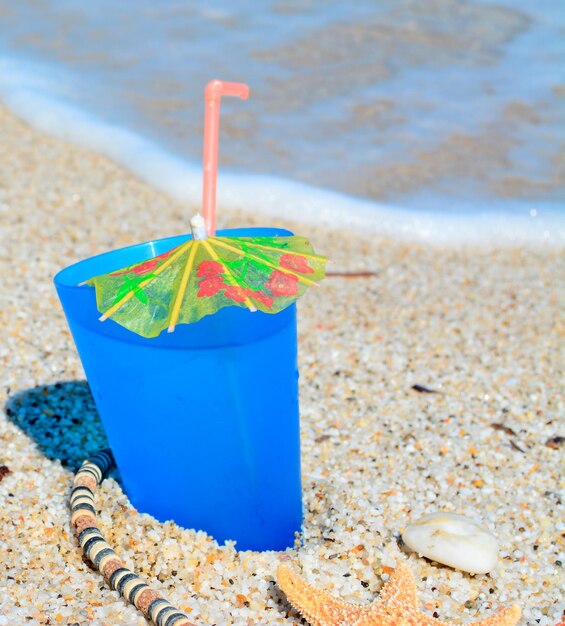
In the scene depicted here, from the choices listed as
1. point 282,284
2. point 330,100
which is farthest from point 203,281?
point 330,100

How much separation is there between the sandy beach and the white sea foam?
18 centimetres

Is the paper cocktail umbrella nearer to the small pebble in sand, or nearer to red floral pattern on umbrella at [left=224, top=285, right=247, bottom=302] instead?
red floral pattern on umbrella at [left=224, top=285, right=247, bottom=302]

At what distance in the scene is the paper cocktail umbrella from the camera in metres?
1.33

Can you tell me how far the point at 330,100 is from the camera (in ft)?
19.7

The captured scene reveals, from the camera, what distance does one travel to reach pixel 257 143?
203 inches

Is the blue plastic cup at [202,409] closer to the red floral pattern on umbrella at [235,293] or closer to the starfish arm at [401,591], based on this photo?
the red floral pattern on umbrella at [235,293]

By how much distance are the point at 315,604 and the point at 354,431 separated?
856 mm

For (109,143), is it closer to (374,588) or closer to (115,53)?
(115,53)

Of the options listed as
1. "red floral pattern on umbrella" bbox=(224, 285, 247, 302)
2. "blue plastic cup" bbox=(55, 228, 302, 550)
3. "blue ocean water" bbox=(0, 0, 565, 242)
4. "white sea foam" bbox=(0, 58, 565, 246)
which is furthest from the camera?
"blue ocean water" bbox=(0, 0, 565, 242)

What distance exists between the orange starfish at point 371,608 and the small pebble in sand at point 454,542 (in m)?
0.19

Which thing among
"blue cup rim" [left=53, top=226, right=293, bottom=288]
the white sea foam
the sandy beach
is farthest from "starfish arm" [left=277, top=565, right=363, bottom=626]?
the white sea foam

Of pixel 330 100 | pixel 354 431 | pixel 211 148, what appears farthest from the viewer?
pixel 330 100

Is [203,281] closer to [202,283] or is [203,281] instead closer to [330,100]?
[202,283]

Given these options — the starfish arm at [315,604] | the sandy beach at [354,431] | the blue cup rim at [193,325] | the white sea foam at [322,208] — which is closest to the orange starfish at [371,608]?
the starfish arm at [315,604]
